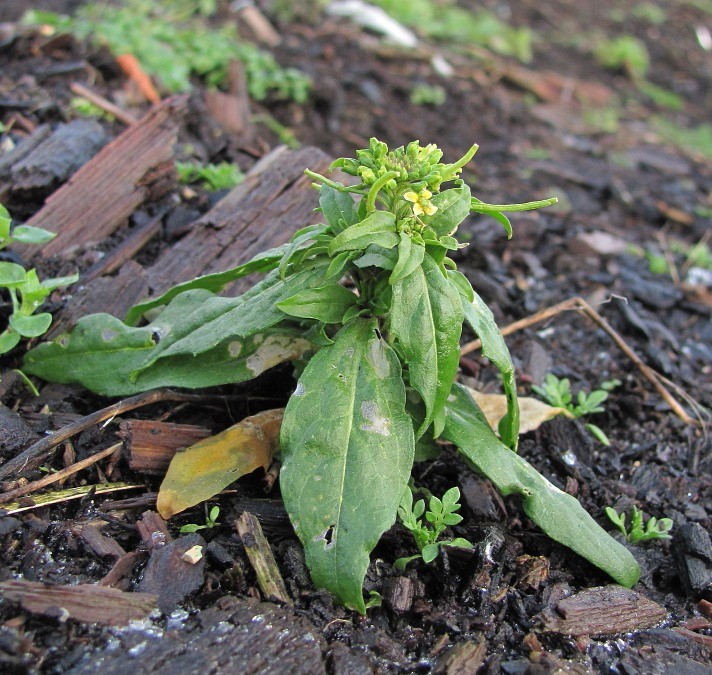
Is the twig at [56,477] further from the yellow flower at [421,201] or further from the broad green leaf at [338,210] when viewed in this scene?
the yellow flower at [421,201]

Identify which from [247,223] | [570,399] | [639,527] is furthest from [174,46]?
[639,527]

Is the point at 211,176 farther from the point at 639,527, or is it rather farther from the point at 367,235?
the point at 639,527

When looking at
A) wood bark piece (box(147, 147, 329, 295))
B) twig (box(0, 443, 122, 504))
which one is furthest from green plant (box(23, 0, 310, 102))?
twig (box(0, 443, 122, 504))

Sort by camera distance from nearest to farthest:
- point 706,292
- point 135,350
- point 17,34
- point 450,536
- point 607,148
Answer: point 450,536 → point 135,350 → point 706,292 → point 17,34 → point 607,148

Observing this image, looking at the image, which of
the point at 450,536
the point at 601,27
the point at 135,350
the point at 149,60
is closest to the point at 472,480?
the point at 450,536

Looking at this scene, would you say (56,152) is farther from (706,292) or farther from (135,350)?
(706,292)

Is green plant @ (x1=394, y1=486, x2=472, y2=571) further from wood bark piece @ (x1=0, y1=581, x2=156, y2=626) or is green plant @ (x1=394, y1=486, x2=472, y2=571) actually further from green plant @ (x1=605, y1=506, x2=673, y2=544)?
wood bark piece @ (x1=0, y1=581, x2=156, y2=626)
